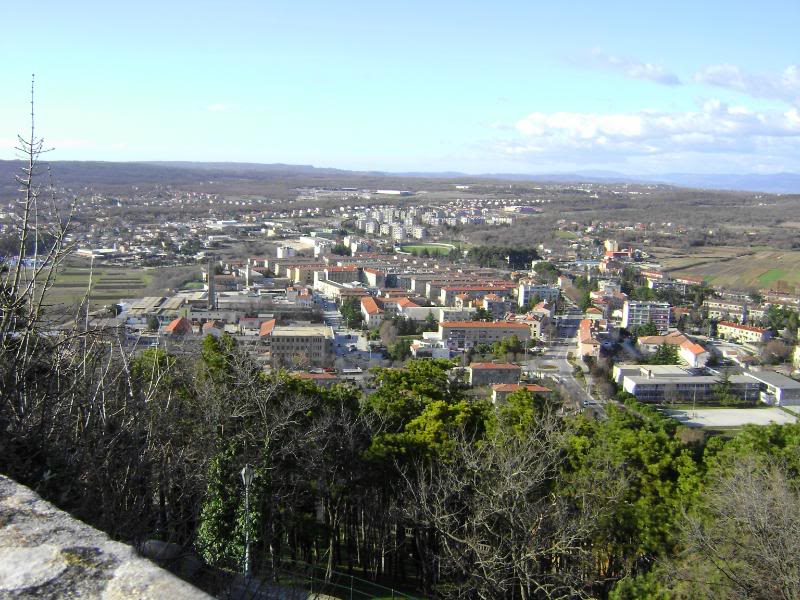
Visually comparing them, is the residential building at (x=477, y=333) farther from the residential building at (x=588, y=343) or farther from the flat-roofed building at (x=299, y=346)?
the flat-roofed building at (x=299, y=346)

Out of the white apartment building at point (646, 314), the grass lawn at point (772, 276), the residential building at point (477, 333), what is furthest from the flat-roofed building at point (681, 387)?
the grass lawn at point (772, 276)

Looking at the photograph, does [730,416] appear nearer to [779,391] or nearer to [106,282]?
[779,391]

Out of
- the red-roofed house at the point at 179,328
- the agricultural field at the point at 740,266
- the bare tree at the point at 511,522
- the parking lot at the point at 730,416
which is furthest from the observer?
the agricultural field at the point at 740,266

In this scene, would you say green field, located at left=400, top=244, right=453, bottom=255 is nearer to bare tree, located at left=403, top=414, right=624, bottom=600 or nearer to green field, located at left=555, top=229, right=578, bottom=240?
green field, located at left=555, top=229, right=578, bottom=240

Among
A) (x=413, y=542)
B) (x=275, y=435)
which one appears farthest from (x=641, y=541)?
(x=275, y=435)

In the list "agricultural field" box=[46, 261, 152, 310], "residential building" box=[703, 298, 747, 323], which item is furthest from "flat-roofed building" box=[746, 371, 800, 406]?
"agricultural field" box=[46, 261, 152, 310]

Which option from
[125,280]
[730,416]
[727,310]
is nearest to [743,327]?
[727,310]
